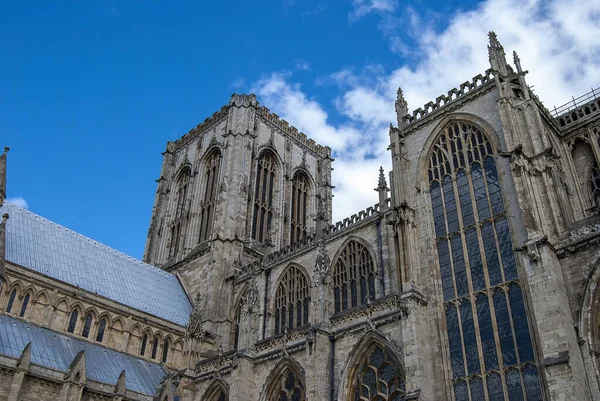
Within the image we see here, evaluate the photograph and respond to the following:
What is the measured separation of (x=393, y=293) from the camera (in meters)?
22.5

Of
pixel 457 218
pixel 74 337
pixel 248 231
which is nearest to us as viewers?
pixel 457 218

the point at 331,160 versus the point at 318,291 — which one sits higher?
the point at 331,160

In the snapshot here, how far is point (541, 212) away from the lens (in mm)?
19141

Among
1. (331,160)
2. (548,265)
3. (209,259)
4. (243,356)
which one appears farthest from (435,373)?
(331,160)

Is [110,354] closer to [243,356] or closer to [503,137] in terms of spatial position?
[243,356]

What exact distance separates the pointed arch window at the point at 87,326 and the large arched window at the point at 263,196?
13.5 m

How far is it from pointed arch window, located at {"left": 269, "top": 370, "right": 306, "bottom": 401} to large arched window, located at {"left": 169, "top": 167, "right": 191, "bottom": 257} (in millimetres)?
19442

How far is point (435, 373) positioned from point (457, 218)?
623 centimetres

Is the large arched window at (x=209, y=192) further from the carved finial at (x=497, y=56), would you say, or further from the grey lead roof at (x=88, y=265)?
the carved finial at (x=497, y=56)

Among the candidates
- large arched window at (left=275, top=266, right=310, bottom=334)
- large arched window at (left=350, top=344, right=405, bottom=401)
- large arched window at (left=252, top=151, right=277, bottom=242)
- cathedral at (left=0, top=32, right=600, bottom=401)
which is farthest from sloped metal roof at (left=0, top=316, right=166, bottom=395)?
large arched window at (left=252, top=151, right=277, bottom=242)

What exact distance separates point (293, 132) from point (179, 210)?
11.5 m

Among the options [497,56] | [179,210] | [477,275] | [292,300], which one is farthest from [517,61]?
[179,210]

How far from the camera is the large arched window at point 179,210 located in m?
42.2

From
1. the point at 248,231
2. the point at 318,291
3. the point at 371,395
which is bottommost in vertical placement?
the point at 371,395
